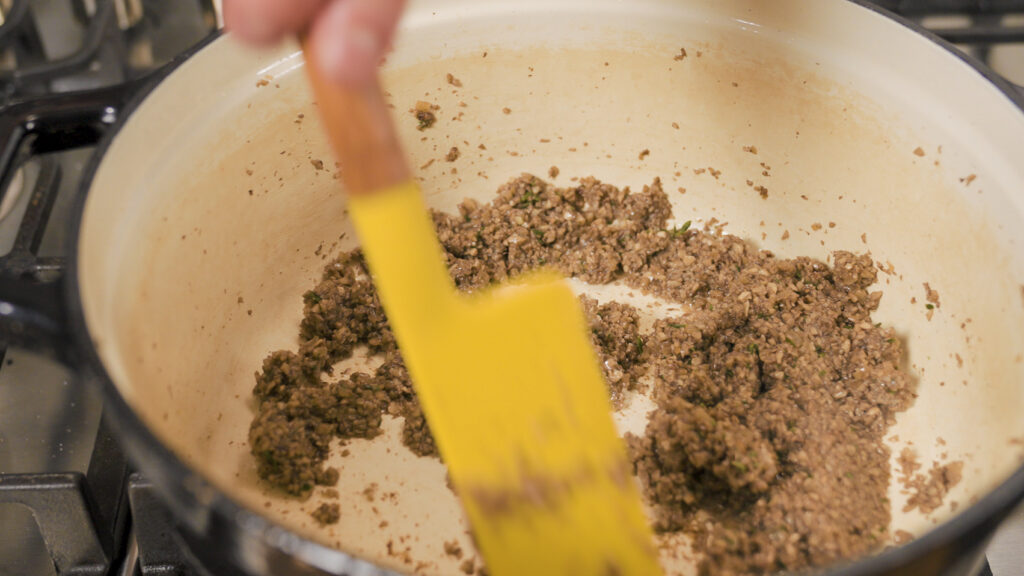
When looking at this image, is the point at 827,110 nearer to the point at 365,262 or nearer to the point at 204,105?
the point at 365,262

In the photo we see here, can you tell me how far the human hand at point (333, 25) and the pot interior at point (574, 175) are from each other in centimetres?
38

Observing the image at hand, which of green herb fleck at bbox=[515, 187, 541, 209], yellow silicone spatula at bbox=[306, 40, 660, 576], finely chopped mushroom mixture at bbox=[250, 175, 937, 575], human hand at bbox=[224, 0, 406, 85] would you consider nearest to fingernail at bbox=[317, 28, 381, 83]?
human hand at bbox=[224, 0, 406, 85]

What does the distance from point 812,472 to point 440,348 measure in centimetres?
62

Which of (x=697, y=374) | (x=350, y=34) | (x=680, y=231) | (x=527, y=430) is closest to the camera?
(x=350, y=34)

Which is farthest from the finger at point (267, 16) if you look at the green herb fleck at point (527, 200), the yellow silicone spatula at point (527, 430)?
the green herb fleck at point (527, 200)

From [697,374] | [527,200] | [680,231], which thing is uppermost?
[527,200]

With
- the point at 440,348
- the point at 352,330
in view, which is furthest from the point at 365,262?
the point at 440,348

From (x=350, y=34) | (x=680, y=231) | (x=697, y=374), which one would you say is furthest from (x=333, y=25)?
(x=680, y=231)

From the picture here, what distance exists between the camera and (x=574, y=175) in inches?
61.7

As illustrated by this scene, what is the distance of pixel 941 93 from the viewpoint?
1.19 metres

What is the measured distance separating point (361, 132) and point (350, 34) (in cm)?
9

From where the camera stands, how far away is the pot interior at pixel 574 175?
3.55ft

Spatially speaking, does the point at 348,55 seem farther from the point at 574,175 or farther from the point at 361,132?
the point at 574,175

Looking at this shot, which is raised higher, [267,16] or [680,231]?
[267,16]
